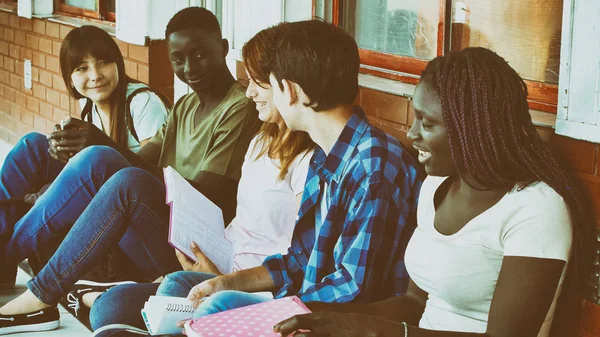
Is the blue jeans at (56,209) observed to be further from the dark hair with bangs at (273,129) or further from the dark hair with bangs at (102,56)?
the dark hair with bangs at (273,129)

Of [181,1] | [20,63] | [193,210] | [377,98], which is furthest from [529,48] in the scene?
[20,63]

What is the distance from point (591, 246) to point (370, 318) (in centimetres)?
58

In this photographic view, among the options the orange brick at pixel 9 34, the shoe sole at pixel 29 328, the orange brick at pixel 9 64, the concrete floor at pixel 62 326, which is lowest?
the concrete floor at pixel 62 326

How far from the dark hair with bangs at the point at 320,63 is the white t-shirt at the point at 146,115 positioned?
5.30ft

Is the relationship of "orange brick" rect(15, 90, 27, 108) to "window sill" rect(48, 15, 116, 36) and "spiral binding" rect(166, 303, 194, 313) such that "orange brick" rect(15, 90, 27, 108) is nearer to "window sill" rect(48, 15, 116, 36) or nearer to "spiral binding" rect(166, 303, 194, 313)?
"window sill" rect(48, 15, 116, 36)

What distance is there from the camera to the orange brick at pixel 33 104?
A: 7148 mm

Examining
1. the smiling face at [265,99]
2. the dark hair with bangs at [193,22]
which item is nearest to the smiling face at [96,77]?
the dark hair with bangs at [193,22]

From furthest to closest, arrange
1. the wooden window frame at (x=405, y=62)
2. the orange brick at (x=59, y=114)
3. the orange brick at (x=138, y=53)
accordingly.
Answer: the orange brick at (x=59, y=114)
the orange brick at (x=138, y=53)
the wooden window frame at (x=405, y=62)

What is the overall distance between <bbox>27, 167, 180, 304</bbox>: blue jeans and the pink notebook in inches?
47.6

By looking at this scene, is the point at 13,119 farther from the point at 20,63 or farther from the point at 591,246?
the point at 591,246

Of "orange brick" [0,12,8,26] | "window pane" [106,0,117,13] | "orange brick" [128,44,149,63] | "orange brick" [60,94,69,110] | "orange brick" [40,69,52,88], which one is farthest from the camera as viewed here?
"orange brick" [0,12,8,26]

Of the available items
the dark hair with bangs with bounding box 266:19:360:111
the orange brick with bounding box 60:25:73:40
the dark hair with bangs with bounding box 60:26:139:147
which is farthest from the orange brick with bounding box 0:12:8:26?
the dark hair with bangs with bounding box 266:19:360:111

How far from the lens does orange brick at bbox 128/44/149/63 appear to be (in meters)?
5.17

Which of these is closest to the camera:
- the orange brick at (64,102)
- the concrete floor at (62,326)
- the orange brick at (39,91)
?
the concrete floor at (62,326)
